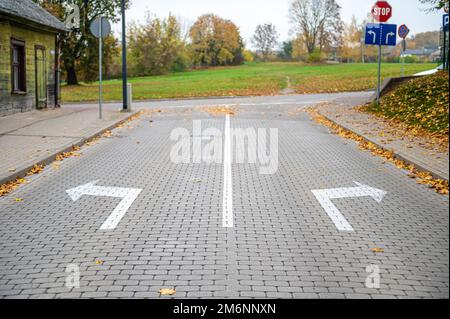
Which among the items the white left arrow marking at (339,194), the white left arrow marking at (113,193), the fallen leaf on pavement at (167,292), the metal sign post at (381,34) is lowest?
the fallen leaf on pavement at (167,292)

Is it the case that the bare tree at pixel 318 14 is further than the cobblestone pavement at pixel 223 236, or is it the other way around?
the bare tree at pixel 318 14

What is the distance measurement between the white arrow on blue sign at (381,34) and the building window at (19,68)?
12990mm

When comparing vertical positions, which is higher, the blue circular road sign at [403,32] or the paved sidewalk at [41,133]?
the blue circular road sign at [403,32]

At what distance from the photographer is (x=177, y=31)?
79.2 metres

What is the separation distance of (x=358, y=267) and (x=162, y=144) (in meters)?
9.76

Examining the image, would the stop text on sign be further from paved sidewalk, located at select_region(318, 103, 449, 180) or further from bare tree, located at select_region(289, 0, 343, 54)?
bare tree, located at select_region(289, 0, 343, 54)

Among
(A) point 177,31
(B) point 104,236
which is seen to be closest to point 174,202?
(B) point 104,236

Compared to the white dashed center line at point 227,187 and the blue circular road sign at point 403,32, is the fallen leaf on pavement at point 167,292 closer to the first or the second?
the white dashed center line at point 227,187

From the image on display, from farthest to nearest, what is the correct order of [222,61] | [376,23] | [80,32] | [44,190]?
[222,61] < [80,32] < [376,23] < [44,190]

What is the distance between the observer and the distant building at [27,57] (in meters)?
21.4

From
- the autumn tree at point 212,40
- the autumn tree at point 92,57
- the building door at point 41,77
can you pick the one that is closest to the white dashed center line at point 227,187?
the building door at point 41,77

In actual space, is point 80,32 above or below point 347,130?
above

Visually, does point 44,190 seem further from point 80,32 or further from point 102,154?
point 80,32

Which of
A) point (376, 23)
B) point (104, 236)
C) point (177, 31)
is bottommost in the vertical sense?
point (104, 236)
